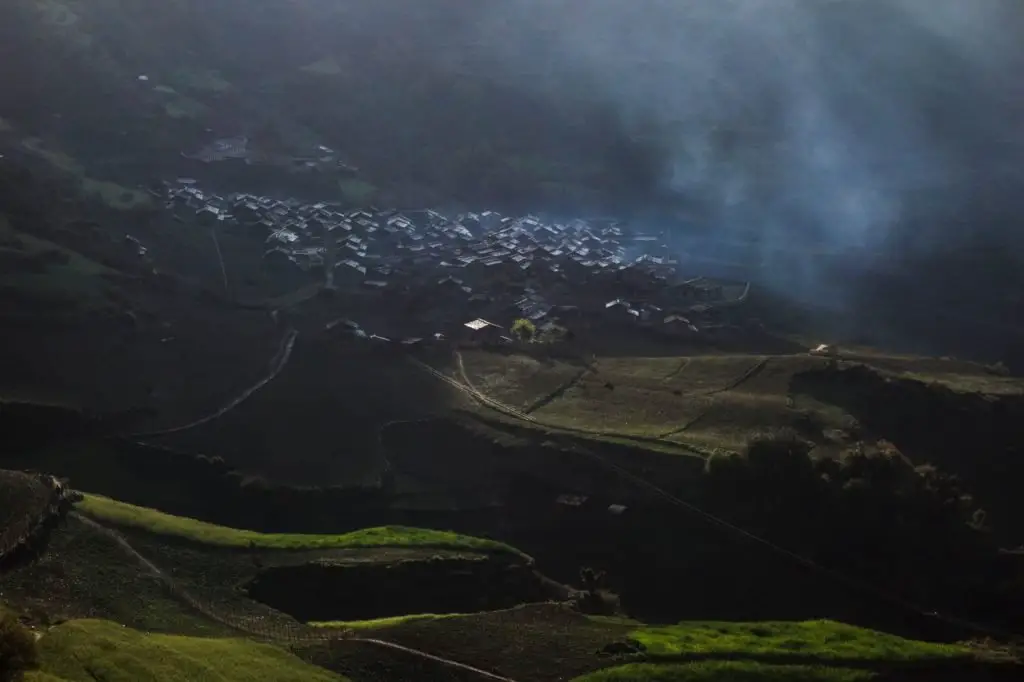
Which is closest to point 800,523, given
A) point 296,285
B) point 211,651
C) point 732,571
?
point 732,571

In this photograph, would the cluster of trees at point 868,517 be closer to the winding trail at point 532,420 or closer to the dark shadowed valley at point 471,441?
the dark shadowed valley at point 471,441

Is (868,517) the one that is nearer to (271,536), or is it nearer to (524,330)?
(271,536)

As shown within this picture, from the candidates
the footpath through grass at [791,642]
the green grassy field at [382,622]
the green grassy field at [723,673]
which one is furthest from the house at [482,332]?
the green grassy field at [723,673]

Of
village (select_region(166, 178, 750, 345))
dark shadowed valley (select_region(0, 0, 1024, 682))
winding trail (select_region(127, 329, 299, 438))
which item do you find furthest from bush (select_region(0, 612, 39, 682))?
village (select_region(166, 178, 750, 345))

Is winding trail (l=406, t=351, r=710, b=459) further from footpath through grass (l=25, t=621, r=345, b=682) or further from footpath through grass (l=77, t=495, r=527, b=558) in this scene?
footpath through grass (l=25, t=621, r=345, b=682)

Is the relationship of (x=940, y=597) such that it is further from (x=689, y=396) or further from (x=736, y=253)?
(x=736, y=253)

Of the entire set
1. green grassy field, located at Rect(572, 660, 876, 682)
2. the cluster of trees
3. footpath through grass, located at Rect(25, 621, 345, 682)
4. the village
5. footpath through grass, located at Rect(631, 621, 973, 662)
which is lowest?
footpath through grass, located at Rect(25, 621, 345, 682)
